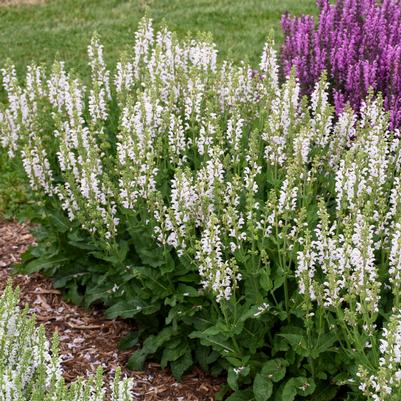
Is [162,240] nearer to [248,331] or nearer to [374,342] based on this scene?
[248,331]

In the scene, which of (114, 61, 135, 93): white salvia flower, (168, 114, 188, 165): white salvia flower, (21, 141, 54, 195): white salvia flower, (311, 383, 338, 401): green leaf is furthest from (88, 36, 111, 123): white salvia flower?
(311, 383, 338, 401): green leaf

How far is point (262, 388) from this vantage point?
4.09m

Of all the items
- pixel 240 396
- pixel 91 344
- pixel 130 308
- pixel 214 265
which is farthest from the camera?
pixel 91 344

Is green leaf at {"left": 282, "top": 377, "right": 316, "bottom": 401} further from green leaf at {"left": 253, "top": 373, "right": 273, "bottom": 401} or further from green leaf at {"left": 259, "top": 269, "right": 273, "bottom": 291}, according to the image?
green leaf at {"left": 259, "top": 269, "right": 273, "bottom": 291}

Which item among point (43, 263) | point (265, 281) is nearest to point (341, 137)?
point (265, 281)

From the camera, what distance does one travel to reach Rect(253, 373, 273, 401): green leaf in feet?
13.4

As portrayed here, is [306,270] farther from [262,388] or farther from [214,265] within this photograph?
[262,388]

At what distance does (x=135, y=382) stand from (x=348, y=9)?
4.52 meters

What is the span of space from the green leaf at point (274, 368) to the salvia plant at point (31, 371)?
98cm

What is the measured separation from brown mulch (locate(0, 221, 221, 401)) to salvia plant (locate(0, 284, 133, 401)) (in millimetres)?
1041

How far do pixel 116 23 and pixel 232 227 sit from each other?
8.42m

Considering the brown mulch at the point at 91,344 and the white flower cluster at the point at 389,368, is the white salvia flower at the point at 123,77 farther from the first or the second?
the white flower cluster at the point at 389,368

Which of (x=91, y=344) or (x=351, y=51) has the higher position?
(x=351, y=51)

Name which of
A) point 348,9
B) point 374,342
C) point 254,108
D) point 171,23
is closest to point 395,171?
point 254,108
